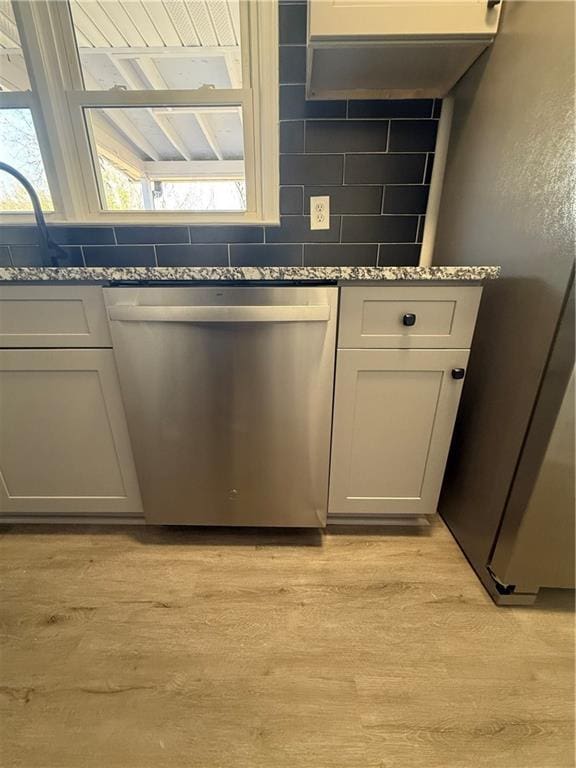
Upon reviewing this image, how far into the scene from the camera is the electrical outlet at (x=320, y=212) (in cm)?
132

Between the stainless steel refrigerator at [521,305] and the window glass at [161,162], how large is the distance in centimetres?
92

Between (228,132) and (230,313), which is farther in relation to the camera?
(228,132)

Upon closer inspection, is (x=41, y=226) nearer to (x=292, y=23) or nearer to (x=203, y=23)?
(x=203, y=23)

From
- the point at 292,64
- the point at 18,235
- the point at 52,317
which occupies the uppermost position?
the point at 292,64

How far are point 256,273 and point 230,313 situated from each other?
13cm

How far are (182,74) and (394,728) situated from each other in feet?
7.39

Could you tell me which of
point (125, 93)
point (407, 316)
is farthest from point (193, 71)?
point (407, 316)

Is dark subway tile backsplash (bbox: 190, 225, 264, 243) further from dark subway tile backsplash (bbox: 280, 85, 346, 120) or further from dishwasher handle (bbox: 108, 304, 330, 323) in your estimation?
dishwasher handle (bbox: 108, 304, 330, 323)

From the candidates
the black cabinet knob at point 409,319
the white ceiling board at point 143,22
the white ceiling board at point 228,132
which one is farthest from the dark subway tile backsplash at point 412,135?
the white ceiling board at point 143,22

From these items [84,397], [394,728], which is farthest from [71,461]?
[394,728]

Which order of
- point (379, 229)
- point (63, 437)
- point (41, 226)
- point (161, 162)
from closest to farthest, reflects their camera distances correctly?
1. point (63, 437)
2. point (41, 226)
3. point (379, 229)
4. point (161, 162)

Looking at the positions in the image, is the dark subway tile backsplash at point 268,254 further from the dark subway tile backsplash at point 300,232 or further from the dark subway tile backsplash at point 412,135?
the dark subway tile backsplash at point 412,135

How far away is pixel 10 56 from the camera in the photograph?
48.0 inches

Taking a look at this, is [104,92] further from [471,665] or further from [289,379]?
[471,665]
